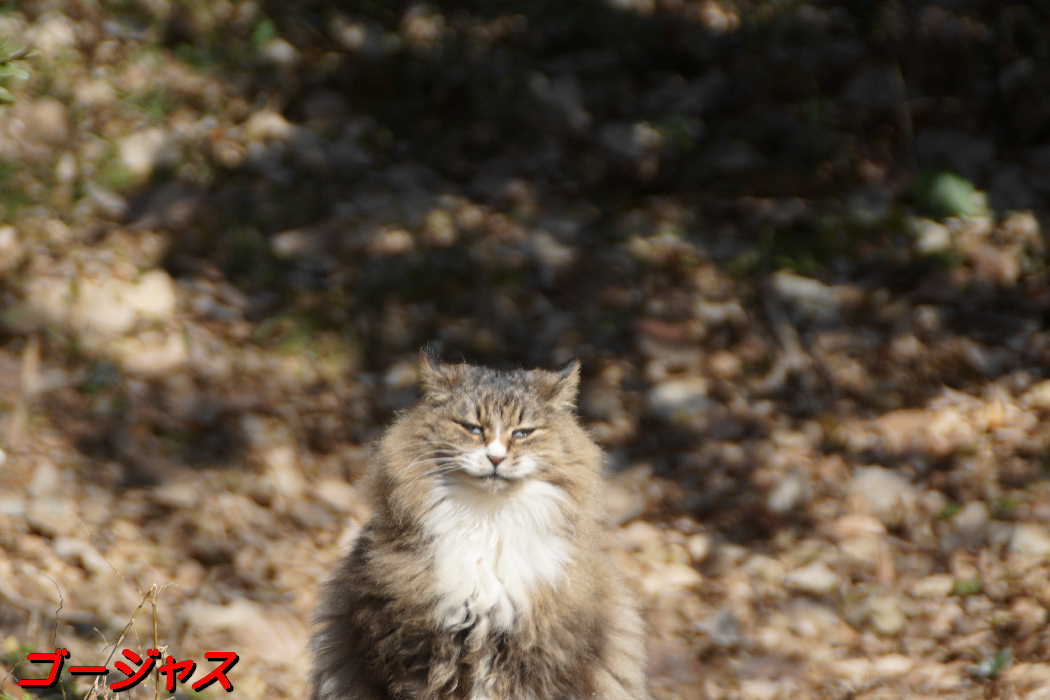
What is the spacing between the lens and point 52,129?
6.65 m

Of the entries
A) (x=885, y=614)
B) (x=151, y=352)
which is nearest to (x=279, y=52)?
(x=151, y=352)

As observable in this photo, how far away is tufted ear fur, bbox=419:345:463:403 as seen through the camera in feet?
12.9

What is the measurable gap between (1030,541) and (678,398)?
1.71 metres

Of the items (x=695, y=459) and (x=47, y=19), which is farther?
(x=47, y=19)

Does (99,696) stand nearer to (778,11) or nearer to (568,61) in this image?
(568,61)

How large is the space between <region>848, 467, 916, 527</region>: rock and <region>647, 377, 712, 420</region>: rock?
82cm

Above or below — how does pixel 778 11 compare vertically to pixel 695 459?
above

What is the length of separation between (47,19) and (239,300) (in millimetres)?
2329

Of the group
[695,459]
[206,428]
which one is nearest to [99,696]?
[206,428]

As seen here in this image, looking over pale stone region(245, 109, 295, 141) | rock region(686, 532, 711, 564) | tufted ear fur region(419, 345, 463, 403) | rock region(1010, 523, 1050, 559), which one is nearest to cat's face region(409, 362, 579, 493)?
tufted ear fur region(419, 345, 463, 403)

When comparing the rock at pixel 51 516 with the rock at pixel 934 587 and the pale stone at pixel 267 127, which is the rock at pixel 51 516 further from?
the rock at pixel 934 587

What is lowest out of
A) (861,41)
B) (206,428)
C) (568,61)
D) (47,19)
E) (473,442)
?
(206,428)

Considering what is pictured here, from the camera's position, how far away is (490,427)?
3779 mm

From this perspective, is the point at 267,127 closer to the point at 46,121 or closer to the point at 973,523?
the point at 46,121
